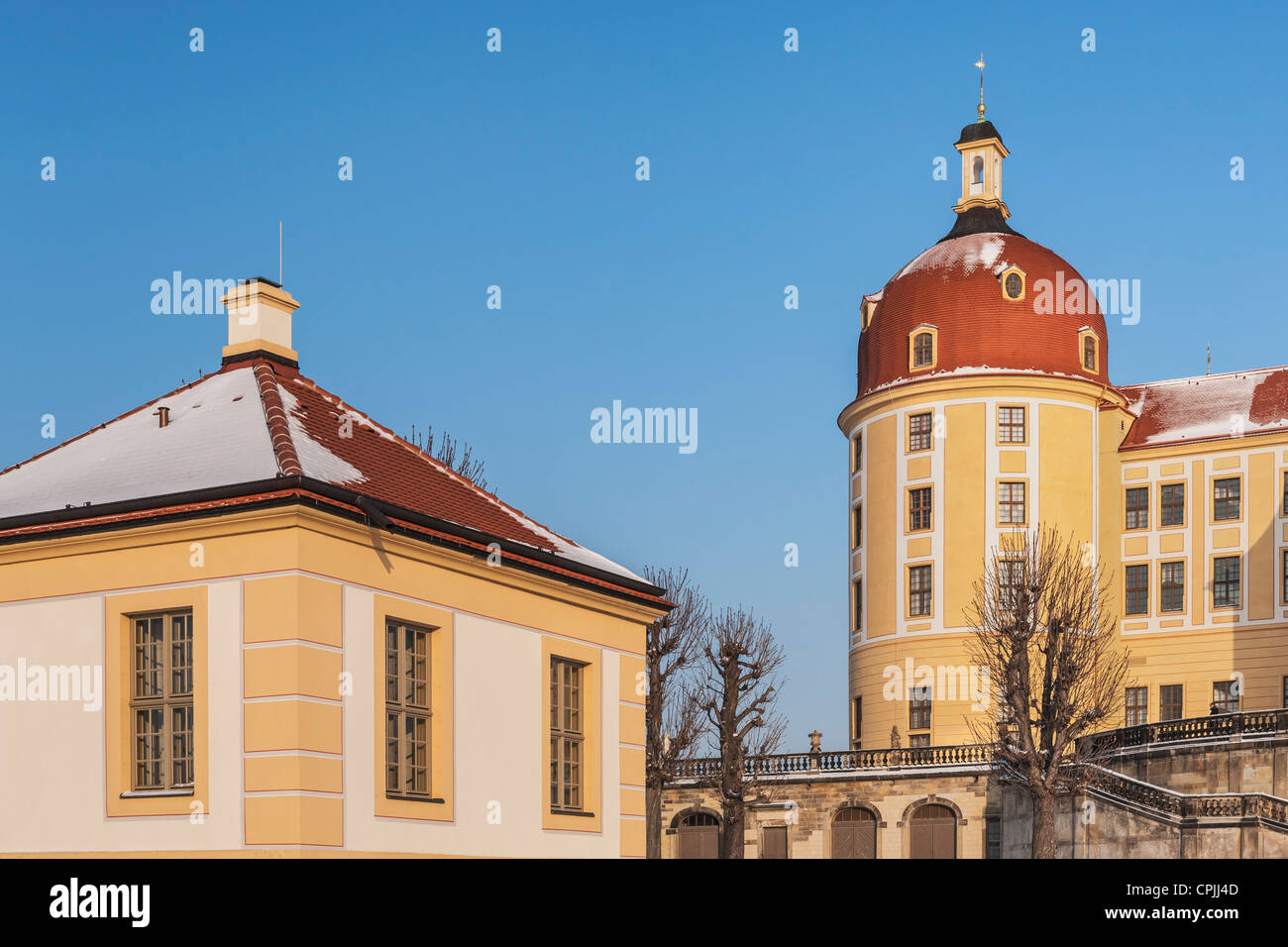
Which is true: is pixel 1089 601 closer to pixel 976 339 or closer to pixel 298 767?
pixel 976 339

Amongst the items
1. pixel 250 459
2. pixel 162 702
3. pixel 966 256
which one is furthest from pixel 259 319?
pixel 966 256

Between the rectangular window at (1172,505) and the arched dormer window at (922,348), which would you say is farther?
the arched dormer window at (922,348)

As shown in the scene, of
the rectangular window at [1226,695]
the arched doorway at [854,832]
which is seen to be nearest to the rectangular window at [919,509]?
the arched doorway at [854,832]

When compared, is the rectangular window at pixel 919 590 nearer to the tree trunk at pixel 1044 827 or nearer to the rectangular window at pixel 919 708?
the rectangular window at pixel 919 708

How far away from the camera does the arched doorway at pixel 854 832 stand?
49844mm

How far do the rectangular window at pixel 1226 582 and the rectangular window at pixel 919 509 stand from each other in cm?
967

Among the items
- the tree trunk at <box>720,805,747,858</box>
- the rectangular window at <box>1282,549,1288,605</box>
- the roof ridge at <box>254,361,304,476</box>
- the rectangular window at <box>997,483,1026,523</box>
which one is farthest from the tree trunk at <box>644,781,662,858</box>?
the roof ridge at <box>254,361,304,476</box>

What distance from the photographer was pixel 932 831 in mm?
48781

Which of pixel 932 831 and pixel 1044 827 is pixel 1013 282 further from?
pixel 1044 827

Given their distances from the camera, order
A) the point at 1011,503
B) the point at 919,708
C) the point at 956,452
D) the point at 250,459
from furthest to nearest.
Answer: the point at 956,452 → the point at 1011,503 → the point at 919,708 → the point at 250,459

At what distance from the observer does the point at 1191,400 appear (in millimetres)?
57875

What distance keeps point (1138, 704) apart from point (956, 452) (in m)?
10.5
